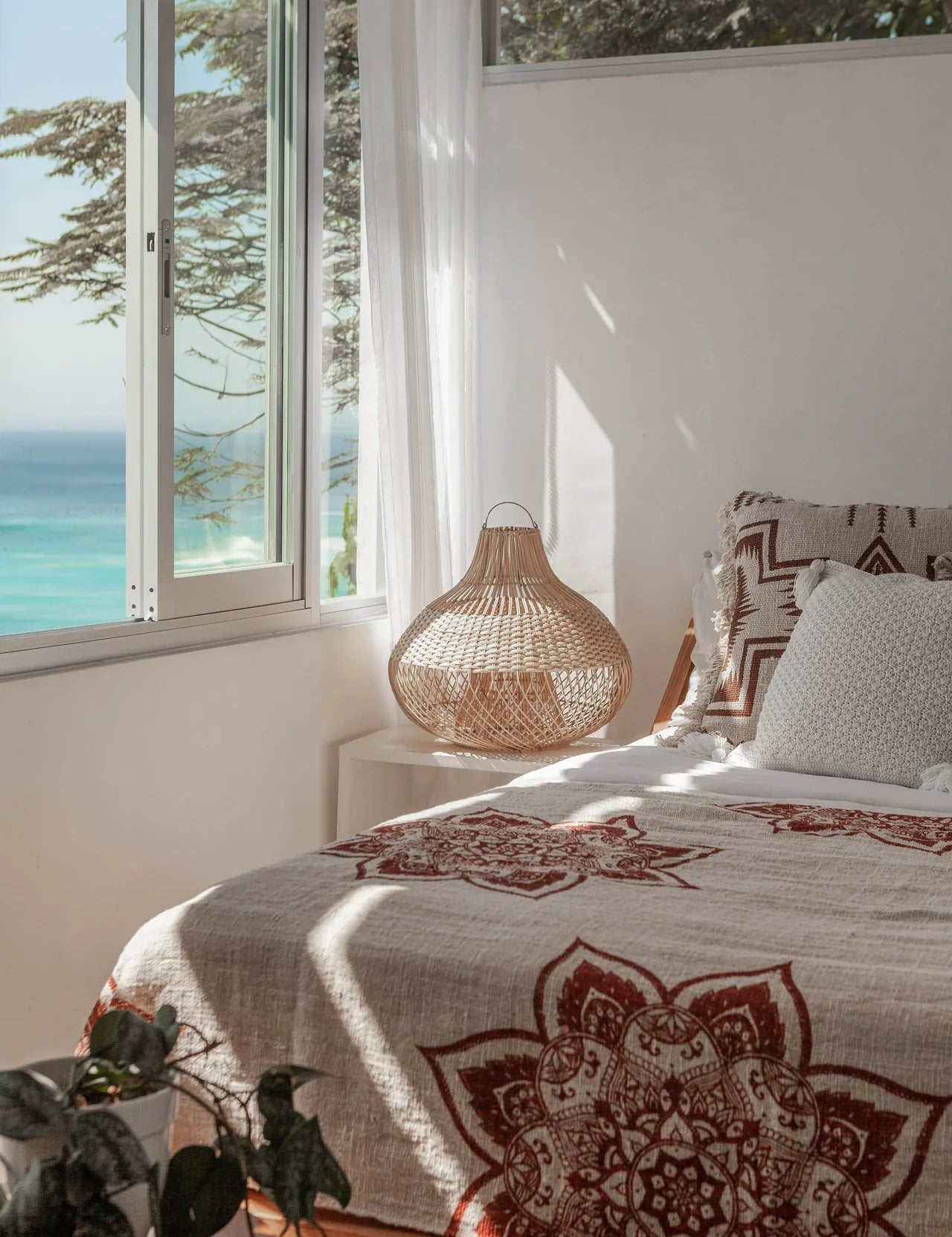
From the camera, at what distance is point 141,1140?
0.88 meters

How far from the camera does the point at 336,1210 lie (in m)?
1.24

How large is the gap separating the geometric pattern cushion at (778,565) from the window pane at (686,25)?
117 cm

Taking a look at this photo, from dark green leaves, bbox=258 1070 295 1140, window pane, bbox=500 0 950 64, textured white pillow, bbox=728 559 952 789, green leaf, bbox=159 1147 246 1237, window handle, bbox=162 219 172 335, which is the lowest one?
green leaf, bbox=159 1147 246 1237

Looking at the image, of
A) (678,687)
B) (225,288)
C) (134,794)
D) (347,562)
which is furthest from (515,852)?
(347,562)

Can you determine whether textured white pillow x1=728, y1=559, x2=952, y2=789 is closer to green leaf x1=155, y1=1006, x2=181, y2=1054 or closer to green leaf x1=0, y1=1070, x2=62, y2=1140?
green leaf x1=155, y1=1006, x2=181, y2=1054

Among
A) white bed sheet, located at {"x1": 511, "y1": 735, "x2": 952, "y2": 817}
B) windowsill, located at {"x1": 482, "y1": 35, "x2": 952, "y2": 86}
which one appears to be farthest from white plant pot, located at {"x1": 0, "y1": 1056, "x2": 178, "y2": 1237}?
windowsill, located at {"x1": 482, "y1": 35, "x2": 952, "y2": 86}

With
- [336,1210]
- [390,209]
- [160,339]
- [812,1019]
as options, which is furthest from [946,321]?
[336,1210]

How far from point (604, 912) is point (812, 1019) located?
25cm

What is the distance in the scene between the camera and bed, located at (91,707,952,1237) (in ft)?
3.56

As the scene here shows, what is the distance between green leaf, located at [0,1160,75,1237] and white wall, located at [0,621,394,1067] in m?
1.31

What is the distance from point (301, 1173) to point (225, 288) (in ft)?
6.77

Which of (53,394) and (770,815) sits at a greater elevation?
(53,394)

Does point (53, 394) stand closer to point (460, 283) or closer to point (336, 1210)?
point (460, 283)

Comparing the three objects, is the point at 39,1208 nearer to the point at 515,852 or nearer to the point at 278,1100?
the point at 278,1100
